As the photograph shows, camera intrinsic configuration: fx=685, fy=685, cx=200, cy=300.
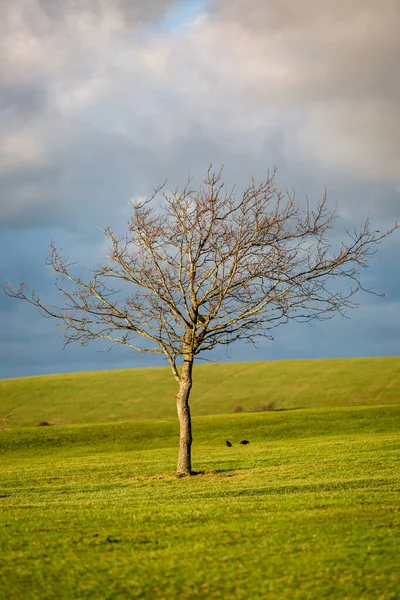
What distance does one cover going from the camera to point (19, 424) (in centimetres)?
7231

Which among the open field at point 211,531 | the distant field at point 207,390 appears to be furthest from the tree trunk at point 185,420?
the distant field at point 207,390

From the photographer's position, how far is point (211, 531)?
12.9 meters

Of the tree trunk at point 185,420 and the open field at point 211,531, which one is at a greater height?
the tree trunk at point 185,420

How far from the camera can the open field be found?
9531mm

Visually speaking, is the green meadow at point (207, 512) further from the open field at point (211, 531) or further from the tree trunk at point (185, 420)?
the tree trunk at point (185, 420)

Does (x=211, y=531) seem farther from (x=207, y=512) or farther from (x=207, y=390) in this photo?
(x=207, y=390)

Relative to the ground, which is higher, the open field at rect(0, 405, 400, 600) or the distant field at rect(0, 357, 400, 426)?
the distant field at rect(0, 357, 400, 426)

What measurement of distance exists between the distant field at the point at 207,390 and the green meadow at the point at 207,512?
21599 mm

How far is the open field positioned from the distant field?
46012 millimetres

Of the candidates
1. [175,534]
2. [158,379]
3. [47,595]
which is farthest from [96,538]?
[158,379]

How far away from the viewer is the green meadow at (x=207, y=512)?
970 cm

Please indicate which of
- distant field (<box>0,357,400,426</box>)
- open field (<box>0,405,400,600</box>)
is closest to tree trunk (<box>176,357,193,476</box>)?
open field (<box>0,405,400,600</box>)

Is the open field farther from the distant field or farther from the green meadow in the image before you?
the distant field

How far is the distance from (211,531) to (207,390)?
76.4 m
